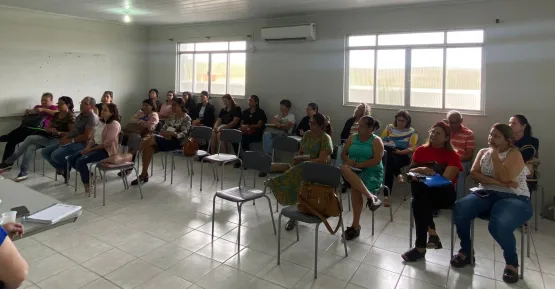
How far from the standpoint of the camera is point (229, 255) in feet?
10.0

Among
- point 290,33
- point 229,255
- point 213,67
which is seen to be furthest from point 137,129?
point 229,255

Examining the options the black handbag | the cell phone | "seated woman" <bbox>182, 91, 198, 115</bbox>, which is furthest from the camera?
"seated woman" <bbox>182, 91, 198, 115</bbox>

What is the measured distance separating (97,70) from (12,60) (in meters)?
1.49

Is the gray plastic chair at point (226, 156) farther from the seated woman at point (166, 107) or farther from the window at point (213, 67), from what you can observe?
the seated woman at point (166, 107)

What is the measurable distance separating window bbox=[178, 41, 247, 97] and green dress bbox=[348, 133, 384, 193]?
156 inches

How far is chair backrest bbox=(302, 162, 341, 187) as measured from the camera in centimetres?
288

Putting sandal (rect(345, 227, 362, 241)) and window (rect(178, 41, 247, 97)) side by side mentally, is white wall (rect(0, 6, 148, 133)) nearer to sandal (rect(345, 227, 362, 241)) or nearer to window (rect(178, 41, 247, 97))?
window (rect(178, 41, 247, 97))

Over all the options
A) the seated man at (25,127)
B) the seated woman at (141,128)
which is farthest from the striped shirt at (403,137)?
the seated man at (25,127)

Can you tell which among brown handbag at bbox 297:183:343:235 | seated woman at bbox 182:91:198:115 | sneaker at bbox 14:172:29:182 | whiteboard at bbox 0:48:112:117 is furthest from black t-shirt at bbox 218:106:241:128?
brown handbag at bbox 297:183:343:235

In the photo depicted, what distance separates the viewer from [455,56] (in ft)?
16.5

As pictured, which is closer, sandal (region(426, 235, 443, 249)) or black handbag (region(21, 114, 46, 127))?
sandal (region(426, 235, 443, 249))

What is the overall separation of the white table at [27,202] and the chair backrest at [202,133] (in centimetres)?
288

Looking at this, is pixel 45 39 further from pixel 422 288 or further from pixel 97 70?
pixel 422 288

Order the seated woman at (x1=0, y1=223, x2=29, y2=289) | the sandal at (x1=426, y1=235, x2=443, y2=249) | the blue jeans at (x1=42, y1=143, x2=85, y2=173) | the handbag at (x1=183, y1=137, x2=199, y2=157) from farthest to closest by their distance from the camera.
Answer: the handbag at (x1=183, y1=137, x2=199, y2=157)
the blue jeans at (x1=42, y1=143, x2=85, y2=173)
the sandal at (x1=426, y1=235, x2=443, y2=249)
the seated woman at (x1=0, y1=223, x2=29, y2=289)
